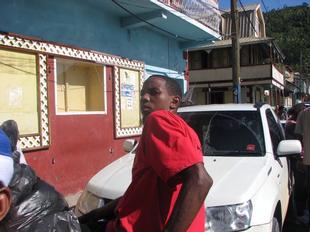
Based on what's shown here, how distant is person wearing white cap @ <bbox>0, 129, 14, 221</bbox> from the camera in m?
1.55

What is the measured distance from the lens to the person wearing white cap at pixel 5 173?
1549 mm

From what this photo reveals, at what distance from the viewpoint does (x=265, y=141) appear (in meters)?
4.78

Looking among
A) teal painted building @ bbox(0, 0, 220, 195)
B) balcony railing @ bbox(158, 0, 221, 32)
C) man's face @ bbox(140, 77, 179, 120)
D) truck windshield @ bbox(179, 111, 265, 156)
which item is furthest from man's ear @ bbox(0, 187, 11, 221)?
balcony railing @ bbox(158, 0, 221, 32)

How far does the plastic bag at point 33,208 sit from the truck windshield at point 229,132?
310 centimetres

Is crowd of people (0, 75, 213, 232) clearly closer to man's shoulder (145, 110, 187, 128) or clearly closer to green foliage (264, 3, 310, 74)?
man's shoulder (145, 110, 187, 128)

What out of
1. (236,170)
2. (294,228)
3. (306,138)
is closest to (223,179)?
(236,170)

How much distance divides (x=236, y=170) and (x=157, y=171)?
2.21 m

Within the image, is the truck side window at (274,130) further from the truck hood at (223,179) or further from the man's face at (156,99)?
the man's face at (156,99)

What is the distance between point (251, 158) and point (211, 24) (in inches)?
412

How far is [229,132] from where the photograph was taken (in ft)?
16.4

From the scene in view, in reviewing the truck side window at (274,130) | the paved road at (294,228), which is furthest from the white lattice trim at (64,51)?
the paved road at (294,228)

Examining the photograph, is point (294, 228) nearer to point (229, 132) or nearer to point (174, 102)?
point (229, 132)

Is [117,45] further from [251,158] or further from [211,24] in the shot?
[251,158]

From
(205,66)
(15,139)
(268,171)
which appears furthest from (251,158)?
(205,66)
